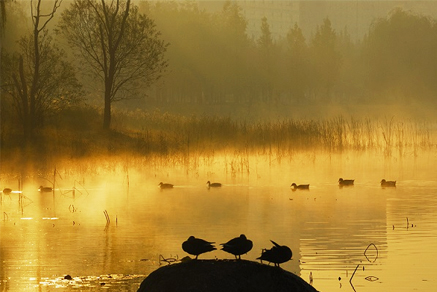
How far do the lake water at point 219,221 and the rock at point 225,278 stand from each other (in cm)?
424

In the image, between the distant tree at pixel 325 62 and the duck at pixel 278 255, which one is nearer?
the duck at pixel 278 255

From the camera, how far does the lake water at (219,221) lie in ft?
55.5

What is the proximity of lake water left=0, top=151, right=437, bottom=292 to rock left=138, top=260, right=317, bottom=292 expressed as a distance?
424 centimetres

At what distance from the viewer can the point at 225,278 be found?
10906mm

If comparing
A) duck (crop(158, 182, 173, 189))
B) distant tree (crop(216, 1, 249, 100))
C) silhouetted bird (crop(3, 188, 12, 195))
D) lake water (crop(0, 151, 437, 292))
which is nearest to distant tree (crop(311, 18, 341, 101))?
distant tree (crop(216, 1, 249, 100))

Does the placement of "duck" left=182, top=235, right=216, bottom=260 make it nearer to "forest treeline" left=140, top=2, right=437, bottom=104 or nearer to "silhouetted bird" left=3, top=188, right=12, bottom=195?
"silhouetted bird" left=3, top=188, right=12, bottom=195

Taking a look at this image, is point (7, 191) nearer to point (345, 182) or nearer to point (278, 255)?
point (345, 182)

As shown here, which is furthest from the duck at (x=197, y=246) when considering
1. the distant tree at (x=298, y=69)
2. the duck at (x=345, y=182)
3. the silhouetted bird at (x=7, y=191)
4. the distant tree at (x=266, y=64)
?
the distant tree at (x=298, y=69)

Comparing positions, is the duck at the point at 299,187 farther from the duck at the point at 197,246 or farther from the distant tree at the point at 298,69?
the distant tree at the point at 298,69

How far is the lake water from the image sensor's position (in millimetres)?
16922

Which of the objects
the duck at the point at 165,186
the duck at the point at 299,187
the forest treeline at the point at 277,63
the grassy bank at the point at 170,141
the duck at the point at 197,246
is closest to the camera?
the duck at the point at 197,246

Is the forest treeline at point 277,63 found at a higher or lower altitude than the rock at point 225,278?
higher

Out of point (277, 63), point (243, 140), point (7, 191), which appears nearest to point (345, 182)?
point (7, 191)

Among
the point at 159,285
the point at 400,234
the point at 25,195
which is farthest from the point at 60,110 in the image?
the point at 159,285
